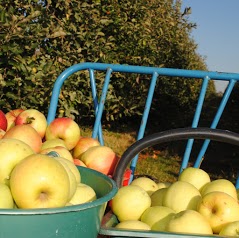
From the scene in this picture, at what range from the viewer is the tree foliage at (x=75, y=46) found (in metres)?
2.76

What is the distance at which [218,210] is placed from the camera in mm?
1070

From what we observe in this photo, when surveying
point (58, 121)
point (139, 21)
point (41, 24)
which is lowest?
point (58, 121)

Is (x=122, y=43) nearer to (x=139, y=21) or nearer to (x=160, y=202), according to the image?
(x=139, y=21)

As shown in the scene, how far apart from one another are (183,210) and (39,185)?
411 mm

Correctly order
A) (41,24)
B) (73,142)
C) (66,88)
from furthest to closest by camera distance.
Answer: (66,88), (41,24), (73,142)

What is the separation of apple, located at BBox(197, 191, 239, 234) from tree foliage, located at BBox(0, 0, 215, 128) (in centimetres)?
171

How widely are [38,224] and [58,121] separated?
2.76ft

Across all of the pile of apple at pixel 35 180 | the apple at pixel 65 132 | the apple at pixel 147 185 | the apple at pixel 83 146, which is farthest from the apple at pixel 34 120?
the pile of apple at pixel 35 180

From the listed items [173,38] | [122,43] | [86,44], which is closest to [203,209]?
[86,44]

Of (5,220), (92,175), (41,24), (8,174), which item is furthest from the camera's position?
(41,24)

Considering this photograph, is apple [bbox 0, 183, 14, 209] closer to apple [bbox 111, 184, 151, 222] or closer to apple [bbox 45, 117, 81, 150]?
apple [bbox 111, 184, 151, 222]

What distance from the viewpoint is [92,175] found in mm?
1059

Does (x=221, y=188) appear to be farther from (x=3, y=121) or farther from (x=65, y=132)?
(x=3, y=121)

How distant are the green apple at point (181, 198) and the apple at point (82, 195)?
245 mm
